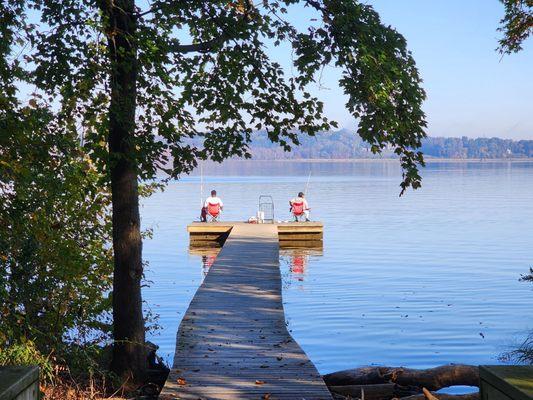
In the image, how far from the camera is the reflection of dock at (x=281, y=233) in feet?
108

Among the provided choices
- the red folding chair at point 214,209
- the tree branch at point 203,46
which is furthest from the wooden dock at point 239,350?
the red folding chair at point 214,209

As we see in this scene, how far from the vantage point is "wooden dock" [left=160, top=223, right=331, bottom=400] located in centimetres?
841

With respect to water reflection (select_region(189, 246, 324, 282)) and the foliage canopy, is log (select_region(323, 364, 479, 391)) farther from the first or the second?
water reflection (select_region(189, 246, 324, 282))

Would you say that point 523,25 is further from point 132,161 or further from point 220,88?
point 132,161

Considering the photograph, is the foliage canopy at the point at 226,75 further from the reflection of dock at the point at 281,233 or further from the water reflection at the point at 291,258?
the reflection of dock at the point at 281,233

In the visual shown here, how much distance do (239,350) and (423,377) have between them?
2.37 metres

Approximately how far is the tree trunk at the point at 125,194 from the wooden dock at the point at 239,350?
2.20ft

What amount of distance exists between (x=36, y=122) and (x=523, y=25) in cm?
830

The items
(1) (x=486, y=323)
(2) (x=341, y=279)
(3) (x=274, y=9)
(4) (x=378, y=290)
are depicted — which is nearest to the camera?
(3) (x=274, y=9)

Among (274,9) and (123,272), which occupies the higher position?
(274,9)

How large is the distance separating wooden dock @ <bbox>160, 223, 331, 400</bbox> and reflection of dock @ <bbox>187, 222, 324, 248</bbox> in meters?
15.6

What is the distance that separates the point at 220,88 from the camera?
36.3 ft

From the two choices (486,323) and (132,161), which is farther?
(486,323)

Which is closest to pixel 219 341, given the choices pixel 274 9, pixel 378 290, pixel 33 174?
pixel 33 174
